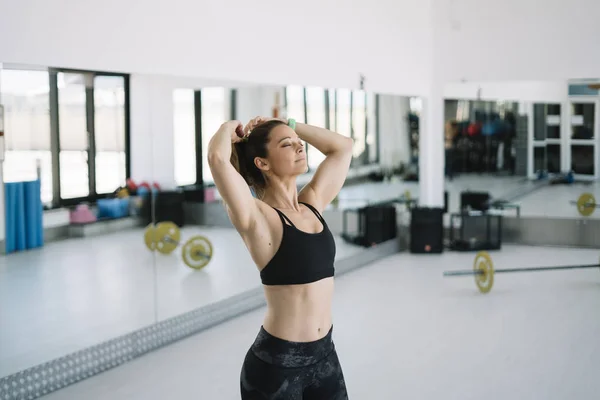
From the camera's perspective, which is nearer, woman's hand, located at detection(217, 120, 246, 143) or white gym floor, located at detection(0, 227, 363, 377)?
woman's hand, located at detection(217, 120, 246, 143)

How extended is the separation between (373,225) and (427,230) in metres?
0.74

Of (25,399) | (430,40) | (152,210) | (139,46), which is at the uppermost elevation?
(430,40)

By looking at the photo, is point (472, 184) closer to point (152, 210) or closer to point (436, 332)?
point (436, 332)

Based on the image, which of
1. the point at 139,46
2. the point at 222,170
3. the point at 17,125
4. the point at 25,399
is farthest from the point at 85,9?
the point at 222,170

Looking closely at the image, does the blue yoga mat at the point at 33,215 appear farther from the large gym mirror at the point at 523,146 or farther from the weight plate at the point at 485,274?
the large gym mirror at the point at 523,146

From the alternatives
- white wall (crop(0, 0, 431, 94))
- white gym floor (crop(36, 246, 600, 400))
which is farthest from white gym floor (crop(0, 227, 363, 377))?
white wall (crop(0, 0, 431, 94))

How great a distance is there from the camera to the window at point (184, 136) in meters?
5.98

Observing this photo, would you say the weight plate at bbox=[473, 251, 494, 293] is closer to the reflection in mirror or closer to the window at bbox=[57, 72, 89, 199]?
the reflection in mirror

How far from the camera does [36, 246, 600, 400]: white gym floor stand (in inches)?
190

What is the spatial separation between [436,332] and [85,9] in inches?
140

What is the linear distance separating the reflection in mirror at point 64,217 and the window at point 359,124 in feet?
11.9

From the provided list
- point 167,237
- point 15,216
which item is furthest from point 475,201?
point 15,216

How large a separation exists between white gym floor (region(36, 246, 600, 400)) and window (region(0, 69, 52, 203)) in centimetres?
139

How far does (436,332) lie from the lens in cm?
609
